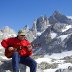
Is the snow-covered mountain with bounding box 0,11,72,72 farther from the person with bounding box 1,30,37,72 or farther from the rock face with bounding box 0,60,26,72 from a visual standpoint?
the person with bounding box 1,30,37,72

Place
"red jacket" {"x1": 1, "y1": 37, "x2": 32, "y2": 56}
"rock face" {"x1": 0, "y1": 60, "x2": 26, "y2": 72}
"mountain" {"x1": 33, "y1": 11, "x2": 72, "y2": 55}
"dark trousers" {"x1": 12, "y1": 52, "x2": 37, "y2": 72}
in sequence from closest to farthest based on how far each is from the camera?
"dark trousers" {"x1": 12, "y1": 52, "x2": 37, "y2": 72} → "red jacket" {"x1": 1, "y1": 37, "x2": 32, "y2": 56} → "rock face" {"x1": 0, "y1": 60, "x2": 26, "y2": 72} → "mountain" {"x1": 33, "y1": 11, "x2": 72, "y2": 55}

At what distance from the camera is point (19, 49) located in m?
11.6

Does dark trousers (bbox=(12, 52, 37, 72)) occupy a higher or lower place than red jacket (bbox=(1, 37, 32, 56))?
lower

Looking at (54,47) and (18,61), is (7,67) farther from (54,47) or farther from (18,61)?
(54,47)

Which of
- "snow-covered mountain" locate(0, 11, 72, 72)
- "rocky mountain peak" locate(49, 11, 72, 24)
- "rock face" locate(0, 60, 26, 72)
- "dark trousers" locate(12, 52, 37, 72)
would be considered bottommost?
"dark trousers" locate(12, 52, 37, 72)

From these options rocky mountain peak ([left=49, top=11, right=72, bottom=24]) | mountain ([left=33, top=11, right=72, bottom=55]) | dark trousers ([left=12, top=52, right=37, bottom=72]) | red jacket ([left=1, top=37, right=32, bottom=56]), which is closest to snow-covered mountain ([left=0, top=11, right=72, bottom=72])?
mountain ([left=33, top=11, right=72, bottom=55])

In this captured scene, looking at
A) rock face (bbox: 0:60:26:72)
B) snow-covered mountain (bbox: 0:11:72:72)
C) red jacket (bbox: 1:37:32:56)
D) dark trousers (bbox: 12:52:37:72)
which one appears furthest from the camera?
snow-covered mountain (bbox: 0:11:72:72)

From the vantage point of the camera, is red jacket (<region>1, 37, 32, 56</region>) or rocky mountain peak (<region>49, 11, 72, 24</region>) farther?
rocky mountain peak (<region>49, 11, 72, 24</region>)

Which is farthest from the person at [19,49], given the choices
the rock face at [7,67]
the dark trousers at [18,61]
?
the rock face at [7,67]

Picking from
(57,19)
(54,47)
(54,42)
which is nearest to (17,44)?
(54,47)

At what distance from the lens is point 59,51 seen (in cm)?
9575

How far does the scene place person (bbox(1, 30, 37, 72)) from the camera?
1145 centimetres

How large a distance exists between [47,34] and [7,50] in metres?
117

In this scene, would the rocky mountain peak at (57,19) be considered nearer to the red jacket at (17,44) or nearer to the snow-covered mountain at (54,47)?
the snow-covered mountain at (54,47)
